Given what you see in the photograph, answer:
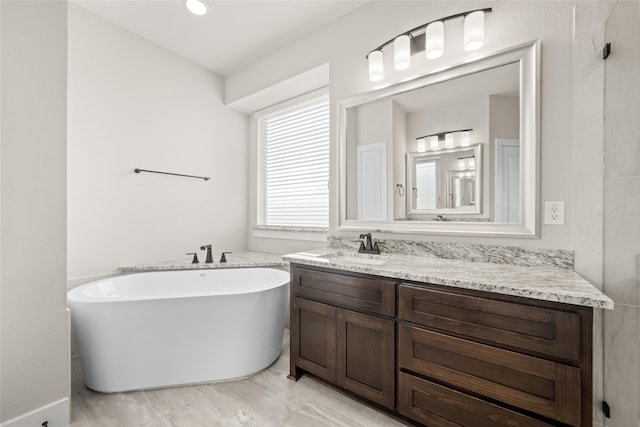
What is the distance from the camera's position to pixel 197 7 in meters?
2.13

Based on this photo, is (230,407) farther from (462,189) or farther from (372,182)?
(462,189)

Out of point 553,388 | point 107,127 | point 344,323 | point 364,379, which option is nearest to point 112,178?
point 107,127

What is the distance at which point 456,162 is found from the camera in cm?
182

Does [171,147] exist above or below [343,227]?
above

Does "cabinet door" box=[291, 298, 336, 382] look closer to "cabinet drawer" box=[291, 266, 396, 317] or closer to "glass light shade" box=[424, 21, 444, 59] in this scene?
"cabinet drawer" box=[291, 266, 396, 317]

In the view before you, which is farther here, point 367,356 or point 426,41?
point 426,41

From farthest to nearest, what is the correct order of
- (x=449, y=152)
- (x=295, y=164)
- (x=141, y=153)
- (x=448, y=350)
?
(x=295, y=164) < (x=141, y=153) < (x=449, y=152) < (x=448, y=350)

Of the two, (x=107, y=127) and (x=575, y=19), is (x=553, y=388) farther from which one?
(x=107, y=127)

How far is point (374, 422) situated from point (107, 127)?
290 cm

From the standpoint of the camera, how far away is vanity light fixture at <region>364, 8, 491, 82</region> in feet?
5.35

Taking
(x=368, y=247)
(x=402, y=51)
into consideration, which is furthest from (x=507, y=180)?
(x=402, y=51)

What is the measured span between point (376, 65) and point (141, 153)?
2.18 meters

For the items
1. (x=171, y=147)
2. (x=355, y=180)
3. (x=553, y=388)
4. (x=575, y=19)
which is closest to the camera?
(x=553, y=388)

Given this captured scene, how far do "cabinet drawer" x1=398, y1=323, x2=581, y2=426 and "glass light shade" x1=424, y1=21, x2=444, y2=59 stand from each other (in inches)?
64.3
